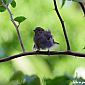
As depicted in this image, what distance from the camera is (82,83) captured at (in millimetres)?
435

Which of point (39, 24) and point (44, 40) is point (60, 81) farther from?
point (39, 24)

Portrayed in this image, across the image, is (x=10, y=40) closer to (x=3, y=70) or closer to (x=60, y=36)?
(x=60, y=36)

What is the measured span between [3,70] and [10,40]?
0.48 metres

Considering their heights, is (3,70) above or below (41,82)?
below

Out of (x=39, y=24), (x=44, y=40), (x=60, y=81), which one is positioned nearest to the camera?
(x=60, y=81)

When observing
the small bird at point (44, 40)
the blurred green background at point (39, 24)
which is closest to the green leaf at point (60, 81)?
the small bird at point (44, 40)

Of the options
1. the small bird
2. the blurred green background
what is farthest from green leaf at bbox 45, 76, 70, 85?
the blurred green background

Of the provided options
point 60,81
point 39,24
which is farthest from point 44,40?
point 39,24

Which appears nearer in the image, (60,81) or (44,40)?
(60,81)

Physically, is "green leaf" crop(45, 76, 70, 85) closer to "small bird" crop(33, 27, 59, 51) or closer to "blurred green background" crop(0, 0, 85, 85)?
"small bird" crop(33, 27, 59, 51)

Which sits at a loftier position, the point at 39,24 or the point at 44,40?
the point at 44,40

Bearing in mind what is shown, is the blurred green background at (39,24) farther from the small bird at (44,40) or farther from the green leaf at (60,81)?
the green leaf at (60,81)

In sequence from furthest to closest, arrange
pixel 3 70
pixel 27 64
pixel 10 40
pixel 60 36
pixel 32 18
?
pixel 32 18, pixel 60 36, pixel 10 40, pixel 27 64, pixel 3 70

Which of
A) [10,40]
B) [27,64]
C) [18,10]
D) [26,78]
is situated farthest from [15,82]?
[18,10]
